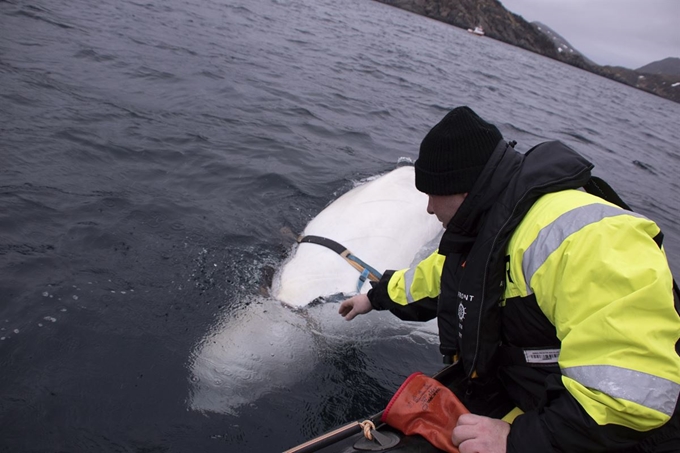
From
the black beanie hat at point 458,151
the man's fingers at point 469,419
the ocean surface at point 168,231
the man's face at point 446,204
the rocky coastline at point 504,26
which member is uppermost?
the rocky coastline at point 504,26

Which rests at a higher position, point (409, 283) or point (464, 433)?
point (409, 283)

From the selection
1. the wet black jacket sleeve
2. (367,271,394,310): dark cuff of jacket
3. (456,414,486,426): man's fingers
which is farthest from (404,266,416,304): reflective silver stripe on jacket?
(456,414,486,426): man's fingers

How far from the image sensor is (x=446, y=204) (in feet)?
8.09

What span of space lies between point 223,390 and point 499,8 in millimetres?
115952

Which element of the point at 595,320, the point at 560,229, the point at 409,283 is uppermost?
the point at 560,229

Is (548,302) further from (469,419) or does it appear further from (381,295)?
(381,295)

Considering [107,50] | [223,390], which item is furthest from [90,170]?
[107,50]

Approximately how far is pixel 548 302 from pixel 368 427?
44.5 inches

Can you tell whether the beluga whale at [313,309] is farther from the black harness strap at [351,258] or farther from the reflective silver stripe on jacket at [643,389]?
the reflective silver stripe on jacket at [643,389]

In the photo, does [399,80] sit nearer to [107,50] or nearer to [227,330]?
[107,50]

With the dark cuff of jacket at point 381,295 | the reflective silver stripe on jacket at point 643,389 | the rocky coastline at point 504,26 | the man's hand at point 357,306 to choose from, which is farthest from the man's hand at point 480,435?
the rocky coastline at point 504,26

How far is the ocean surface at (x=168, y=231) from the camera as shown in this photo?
3416 millimetres

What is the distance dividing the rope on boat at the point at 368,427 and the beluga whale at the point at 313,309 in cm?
136

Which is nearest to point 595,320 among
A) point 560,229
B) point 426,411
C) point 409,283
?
point 560,229
